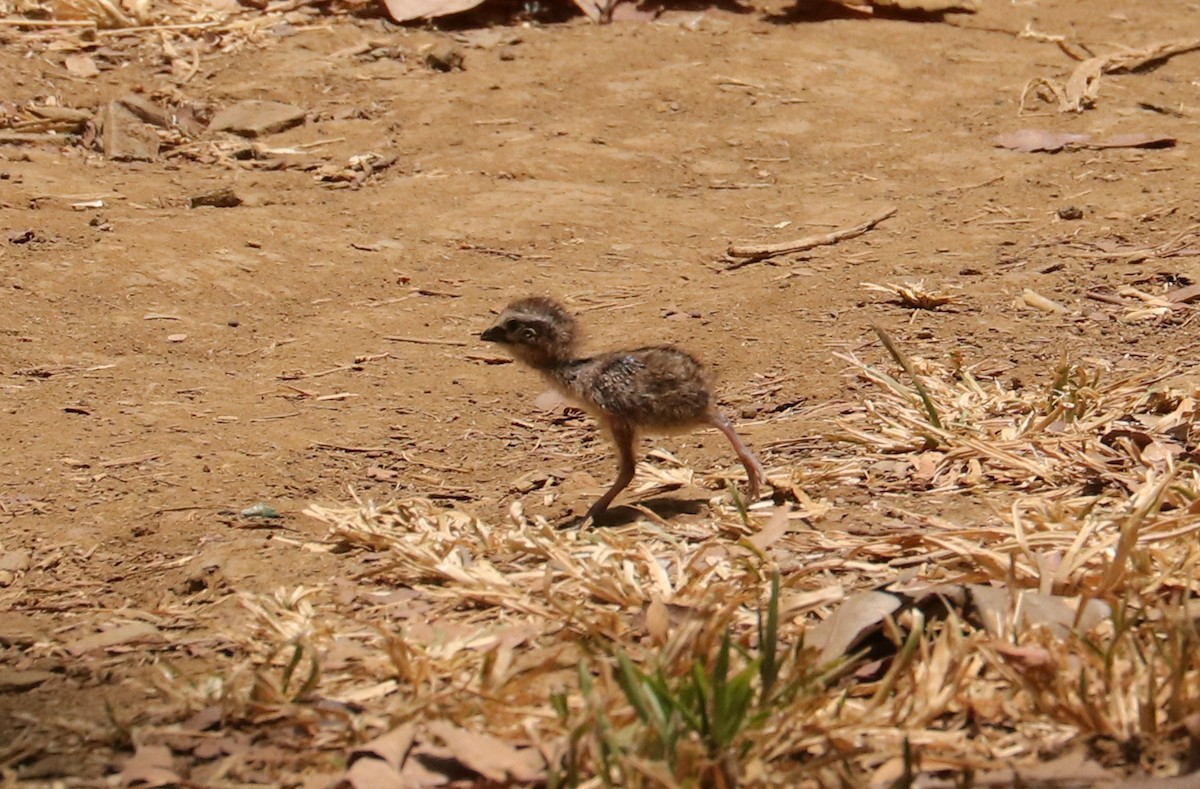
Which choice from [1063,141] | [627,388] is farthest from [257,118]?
[627,388]

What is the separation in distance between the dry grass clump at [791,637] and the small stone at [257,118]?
5.11 meters

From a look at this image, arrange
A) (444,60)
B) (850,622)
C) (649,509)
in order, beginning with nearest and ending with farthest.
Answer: (850,622) → (649,509) → (444,60)

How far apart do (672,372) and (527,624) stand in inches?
57.0

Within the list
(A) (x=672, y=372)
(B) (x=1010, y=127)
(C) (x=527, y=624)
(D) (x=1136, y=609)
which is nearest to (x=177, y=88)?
(B) (x=1010, y=127)

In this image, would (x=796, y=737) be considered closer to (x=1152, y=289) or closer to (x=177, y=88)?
(x=1152, y=289)

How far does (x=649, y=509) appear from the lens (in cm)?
477

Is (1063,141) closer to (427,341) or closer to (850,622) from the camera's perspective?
(427,341)

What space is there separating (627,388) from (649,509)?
0.47 metres

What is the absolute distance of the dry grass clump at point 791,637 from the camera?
9.71ft

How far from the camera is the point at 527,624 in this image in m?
3.73

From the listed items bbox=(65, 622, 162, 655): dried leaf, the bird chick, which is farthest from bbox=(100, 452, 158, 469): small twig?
bbox=(65, 622, 162, 655): dried leaf

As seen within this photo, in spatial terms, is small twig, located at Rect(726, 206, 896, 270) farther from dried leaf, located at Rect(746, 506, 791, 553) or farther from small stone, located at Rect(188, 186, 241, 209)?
dried leaf, located at Rect(746, 506, 791, 553)

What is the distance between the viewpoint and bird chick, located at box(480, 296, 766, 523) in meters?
4.94

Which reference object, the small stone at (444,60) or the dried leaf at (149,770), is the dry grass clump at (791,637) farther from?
the small stone at (444,60)
